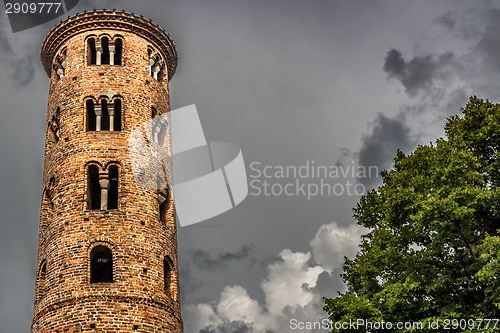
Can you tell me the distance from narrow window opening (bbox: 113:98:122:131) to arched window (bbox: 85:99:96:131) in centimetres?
102

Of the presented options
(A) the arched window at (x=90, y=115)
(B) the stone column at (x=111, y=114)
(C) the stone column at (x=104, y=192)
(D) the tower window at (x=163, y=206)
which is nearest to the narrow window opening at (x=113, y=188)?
(C) the stone column at (x=104, y=192)

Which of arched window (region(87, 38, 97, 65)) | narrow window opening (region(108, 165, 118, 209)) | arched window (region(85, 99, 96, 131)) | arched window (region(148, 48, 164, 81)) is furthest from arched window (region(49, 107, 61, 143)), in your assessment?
arched window (region(148, 48, 164, 81))

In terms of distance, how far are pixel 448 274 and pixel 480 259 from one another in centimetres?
103

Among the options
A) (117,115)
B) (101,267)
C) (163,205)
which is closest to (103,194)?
(163,205)

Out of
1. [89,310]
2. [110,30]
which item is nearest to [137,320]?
[89,310]

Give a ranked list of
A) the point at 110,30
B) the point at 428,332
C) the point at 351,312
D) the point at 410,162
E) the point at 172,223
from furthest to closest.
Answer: the point at 110,30 < the point at 172,223 < the point at 410,162 < the point at 351,312 < the point at 428,332

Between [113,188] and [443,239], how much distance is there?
1470 cm

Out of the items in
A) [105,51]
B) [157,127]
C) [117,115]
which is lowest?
[157,127]

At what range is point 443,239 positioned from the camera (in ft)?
61.7

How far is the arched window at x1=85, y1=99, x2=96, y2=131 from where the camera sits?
28.3 meters

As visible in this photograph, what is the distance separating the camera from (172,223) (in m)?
27.3

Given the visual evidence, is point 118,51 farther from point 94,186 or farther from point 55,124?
point 94,186

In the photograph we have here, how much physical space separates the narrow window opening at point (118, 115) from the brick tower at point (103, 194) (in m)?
0.04

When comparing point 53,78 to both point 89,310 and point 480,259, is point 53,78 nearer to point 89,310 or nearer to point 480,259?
point 89,310
